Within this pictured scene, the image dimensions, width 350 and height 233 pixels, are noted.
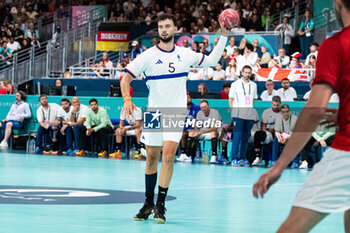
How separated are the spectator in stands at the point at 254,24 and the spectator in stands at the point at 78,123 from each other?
24.1 ft

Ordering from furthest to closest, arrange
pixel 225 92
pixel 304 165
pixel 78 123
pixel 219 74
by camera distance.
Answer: pixel 219 74 → pixel 78 123 → pixel 225 92 → pixel 304 165

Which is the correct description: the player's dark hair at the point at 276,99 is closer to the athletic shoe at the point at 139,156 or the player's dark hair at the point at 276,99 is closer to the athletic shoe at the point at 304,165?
the athletic shoe at the point at 304,165

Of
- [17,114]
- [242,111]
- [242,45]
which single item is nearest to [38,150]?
[17,114]

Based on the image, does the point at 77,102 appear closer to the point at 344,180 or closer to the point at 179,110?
the point at 179,110

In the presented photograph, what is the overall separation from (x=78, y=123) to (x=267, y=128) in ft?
17.3

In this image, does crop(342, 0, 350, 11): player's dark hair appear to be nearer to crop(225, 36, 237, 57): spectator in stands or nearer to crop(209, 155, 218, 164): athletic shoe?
crop(209, 155, 218, 164): athletic shoe

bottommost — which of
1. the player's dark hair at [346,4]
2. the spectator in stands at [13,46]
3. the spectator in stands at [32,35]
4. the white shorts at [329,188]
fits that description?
the white shorts at [329,188]

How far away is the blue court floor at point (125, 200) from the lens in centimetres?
740

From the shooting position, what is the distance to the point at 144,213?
7.93 meters

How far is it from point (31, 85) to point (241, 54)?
23.9ft

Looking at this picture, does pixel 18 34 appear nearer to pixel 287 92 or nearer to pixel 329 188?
pixel 287 92

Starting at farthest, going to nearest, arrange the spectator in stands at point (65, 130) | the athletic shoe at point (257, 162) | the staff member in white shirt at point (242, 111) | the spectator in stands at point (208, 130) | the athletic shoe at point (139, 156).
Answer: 1. the spectator in stands at point (65, 130)
2. the athletic shoe at point (139, 156)
3. the spectator in stands at point (208, 130)
4. the athletic shoe at point (257, 162)
5. the staff member in white shirt at point (242, 111)

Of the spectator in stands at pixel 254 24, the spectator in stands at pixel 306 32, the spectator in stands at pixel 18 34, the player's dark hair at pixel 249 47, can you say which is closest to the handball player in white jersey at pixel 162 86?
the player's dark hair at pixel 249 47

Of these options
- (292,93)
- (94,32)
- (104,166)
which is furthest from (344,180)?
(94,32)
